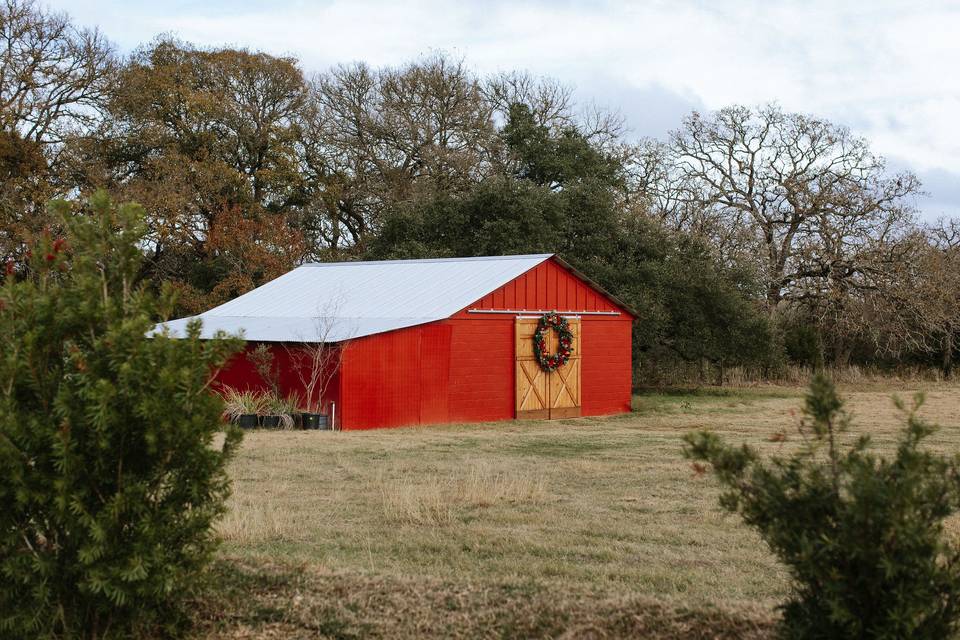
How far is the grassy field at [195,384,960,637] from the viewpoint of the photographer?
5777 millimetres

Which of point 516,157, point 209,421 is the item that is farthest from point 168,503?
point 516,157

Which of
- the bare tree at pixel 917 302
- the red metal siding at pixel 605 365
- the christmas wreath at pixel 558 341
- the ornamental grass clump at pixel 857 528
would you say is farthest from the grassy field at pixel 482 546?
the bare tree at pixel 917 302

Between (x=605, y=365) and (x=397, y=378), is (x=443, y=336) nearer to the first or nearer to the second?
(x=397, y=378)

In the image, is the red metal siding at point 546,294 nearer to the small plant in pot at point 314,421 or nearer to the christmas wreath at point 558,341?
the christmas wreath at point 558,341

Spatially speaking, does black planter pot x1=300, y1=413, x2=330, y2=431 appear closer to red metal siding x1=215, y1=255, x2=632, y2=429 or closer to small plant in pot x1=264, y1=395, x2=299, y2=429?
small plant in pot x1=264, y1=395, x2=299, y2=429

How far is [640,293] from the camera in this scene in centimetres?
2983

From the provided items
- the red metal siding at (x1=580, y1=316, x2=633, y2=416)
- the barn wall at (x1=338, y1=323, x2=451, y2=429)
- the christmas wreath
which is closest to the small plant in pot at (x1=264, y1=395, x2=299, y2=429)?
the barn wall at (x1=338, y1=323, x2=451, y2=429)

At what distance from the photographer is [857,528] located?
405cm

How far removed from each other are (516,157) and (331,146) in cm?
709

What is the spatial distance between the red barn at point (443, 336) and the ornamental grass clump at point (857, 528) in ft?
49.3

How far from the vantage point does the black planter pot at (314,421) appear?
19.5 m

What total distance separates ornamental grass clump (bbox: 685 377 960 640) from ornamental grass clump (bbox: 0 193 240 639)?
2.53m

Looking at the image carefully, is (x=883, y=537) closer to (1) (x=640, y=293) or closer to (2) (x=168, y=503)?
(2) (x=168, y=503)

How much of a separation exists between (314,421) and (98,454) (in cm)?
1461
